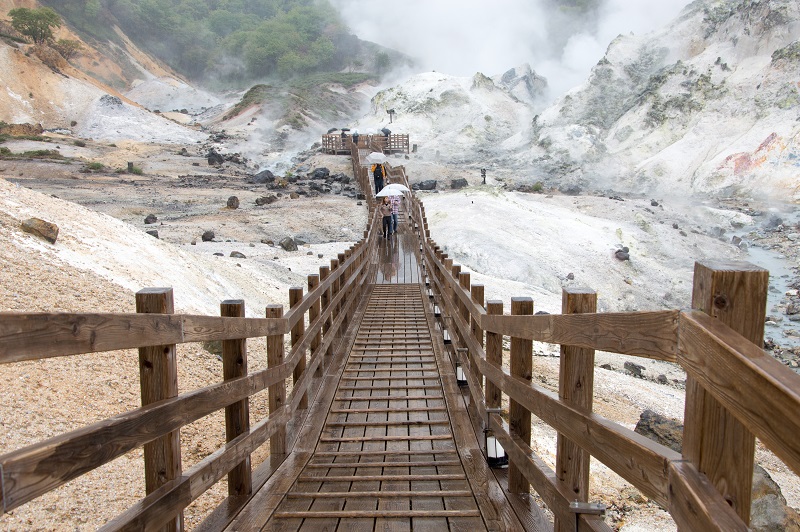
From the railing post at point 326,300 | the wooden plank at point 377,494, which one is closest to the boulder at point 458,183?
the railing post at point 326,300

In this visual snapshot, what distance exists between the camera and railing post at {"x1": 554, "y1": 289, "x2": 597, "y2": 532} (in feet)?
8.82

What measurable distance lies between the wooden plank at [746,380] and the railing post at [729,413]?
0.04 meters

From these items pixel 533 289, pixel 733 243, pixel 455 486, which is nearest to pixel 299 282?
pixel 533 289

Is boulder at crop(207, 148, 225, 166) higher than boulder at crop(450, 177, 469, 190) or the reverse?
higher

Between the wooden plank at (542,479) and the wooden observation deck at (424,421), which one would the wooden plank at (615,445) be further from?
the wooden plank at (542,479)

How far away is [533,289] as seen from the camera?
1695cm

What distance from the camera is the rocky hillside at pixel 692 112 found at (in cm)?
3203

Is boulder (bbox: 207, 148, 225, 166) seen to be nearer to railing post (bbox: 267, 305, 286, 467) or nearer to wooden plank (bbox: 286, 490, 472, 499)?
railing post (bbox: 267, 305, 286, 467)

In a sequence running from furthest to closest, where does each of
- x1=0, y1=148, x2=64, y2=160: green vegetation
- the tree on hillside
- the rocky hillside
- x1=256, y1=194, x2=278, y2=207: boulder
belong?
1. the tree on hillside
2. x1=0, y1=148, x2=64, y2=160: green vegetation
3. the rocky hillside
4. x1=256, y1=194, x2=278, y2=207: boulder

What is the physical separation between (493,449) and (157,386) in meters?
2.45

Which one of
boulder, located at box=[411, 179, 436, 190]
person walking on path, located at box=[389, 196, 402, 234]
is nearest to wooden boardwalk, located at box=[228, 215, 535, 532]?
person walking on path, located at box=[389, 196, 402, 234]

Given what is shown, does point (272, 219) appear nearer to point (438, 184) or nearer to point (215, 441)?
point (438, 184)

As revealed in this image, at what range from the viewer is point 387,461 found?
15.4 feet

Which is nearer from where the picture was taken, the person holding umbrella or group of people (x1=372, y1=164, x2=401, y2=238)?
group of people (x1=372, y1=164, x2=401, y2=238)
